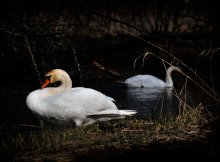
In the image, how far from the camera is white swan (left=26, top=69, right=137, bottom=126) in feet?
23.5

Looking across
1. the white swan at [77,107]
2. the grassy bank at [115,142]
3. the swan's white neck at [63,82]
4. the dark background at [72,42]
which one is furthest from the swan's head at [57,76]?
the grassy bank at [115,142]

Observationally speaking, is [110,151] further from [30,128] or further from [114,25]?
[114,25]

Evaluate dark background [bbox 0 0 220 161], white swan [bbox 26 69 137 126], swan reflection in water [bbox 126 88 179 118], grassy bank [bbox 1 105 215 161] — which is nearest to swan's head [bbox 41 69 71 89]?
dark background [bbox 0 0 220 161]

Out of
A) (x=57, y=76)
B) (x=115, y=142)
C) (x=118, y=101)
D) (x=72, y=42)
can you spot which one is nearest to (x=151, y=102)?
(x=118, y=101)

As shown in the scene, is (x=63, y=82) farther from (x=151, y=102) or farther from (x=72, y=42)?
(x=151, y=102)

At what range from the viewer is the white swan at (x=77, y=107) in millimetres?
7172

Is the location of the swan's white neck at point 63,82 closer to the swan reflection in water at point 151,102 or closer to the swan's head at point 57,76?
the swan's head at point 57,76

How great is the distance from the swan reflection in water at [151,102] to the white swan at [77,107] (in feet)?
1.66

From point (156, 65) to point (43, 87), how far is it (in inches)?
286

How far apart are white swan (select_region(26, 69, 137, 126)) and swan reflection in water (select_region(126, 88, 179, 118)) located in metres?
0.51

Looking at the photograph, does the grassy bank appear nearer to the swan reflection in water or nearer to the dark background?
the dark background

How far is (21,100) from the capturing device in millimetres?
10148

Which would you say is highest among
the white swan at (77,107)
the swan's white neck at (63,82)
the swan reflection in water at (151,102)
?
the swan's white neck at (63,82)

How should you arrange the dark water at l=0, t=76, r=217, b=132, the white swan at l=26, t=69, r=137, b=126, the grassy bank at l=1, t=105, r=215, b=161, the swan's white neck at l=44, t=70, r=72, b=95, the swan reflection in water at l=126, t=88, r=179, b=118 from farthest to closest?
1. the swan reflection in water at l=126, t=88, r=179, b=118
2. the dark water at l=0, t=76, r=217, b=132
3. the swan's white neck at l=44, t=70, r=72, b=95
4. the white swan at l=26, t=69, r=137, b=126
5. the grassy bank at l=1, t=105, r=215, b=161
